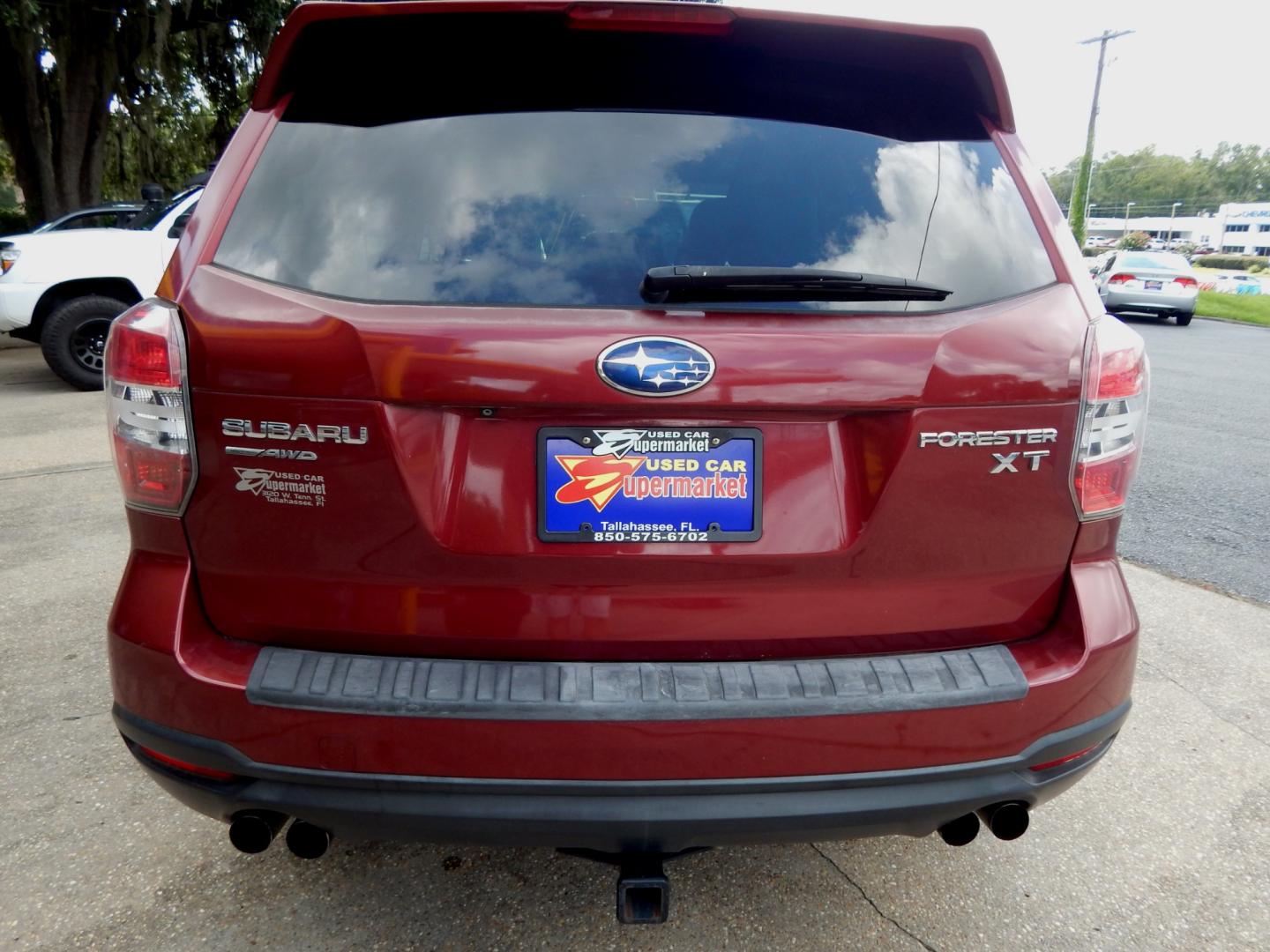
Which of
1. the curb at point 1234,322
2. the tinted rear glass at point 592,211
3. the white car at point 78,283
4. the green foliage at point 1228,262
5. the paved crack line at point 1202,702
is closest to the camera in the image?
the tinted rear glass at point 592,211

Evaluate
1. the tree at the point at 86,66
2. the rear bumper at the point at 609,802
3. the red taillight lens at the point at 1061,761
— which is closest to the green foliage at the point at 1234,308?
the tree at the point at 86,66

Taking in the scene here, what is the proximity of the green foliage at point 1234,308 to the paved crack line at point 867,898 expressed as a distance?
77.2 ft

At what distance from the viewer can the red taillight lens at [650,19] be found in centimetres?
176

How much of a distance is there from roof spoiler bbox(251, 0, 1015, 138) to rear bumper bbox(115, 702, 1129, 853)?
127 cm

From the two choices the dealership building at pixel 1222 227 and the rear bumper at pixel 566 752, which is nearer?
the rear bumper at pixel 566 752

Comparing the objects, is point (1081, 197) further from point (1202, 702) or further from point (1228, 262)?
point (1228, 262)

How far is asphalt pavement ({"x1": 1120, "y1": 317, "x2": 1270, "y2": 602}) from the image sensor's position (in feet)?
15.6

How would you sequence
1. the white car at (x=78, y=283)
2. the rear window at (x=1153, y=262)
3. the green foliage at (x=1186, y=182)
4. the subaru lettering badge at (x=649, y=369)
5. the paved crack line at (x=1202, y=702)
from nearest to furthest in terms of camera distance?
the subaru lettering badge at (x=649, y=369) → the paved crack line at (x=1202, y=702) → the white car at (x=78, y=283) → the rear window at (x=1153, y=262) → the green foliage at (x=1186, y=182)

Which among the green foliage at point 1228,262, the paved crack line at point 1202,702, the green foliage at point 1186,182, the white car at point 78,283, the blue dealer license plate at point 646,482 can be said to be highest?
the blue dealer license plate at point 646,482

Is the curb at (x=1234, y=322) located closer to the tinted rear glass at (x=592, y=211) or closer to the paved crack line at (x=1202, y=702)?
the paved crack line at (x=1202, y=702)

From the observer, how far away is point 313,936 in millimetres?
2082

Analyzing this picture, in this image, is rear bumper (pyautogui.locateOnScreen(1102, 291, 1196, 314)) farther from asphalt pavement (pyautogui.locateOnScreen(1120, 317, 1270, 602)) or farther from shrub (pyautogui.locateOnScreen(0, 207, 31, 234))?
shrub (pyautogui.locateOnScreen(0, 207, 31, 234))

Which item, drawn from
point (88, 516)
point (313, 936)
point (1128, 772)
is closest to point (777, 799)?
point (313, 936)

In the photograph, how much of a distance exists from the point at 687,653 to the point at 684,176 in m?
0.91
